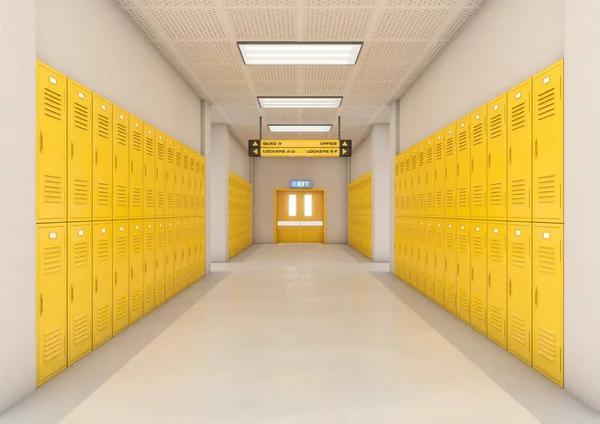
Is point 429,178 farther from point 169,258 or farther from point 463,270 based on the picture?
point 169,258

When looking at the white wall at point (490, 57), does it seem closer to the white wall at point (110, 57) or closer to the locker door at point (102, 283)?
the white wall at point (110, 57)

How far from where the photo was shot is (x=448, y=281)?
4812mm

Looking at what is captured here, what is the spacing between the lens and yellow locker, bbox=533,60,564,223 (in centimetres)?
275

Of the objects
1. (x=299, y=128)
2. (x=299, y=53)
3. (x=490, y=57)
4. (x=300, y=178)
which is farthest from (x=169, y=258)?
(x=300, y=178)

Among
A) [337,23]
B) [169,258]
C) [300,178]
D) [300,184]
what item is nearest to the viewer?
[337,23]

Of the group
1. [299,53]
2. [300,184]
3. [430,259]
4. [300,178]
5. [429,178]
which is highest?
[299,53]

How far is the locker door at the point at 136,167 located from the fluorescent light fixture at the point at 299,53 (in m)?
1.74

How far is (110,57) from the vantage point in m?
3.93

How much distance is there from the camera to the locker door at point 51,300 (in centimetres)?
271

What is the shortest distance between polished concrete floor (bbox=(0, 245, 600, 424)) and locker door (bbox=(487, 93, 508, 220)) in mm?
1279

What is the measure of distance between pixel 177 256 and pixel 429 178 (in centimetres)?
391

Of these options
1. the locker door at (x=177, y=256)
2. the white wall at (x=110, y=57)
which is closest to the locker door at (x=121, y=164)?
the white wall at (x=110, y=57)

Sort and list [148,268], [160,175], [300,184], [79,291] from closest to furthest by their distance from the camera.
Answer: [79,291]
[148,268]
[160,175]
[300,184]

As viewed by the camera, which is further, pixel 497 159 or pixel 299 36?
pixel 299 36
